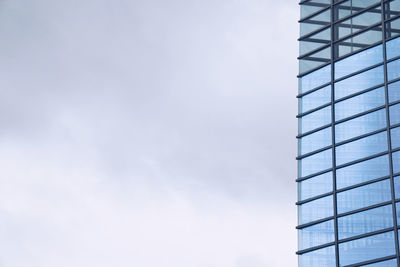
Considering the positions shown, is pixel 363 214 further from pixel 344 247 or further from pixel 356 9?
pixel 356 9

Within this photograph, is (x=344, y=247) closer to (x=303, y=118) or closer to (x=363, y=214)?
(x=363, y=214)

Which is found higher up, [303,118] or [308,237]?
[303,118]

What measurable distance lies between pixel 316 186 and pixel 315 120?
6.14m

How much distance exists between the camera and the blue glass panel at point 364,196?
213 ft

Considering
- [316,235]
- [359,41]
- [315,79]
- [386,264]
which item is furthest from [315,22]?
[386,264]

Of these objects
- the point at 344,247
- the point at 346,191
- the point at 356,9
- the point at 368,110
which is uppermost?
the point at 356,9

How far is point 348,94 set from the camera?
70.9 meters

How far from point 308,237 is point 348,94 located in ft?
40.5

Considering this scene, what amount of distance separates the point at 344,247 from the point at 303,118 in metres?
13.2

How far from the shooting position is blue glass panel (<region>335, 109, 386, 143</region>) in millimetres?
67688

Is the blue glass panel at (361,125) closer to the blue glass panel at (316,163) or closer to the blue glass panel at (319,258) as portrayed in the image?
the blue glass panel at (316,163)

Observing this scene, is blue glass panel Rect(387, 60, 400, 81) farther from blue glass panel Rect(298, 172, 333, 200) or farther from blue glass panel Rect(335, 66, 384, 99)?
blue glass panel Rect(298, 172, 333, 200)

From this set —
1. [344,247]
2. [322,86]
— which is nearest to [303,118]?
[322,86]

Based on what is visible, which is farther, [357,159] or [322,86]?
[322,86]
